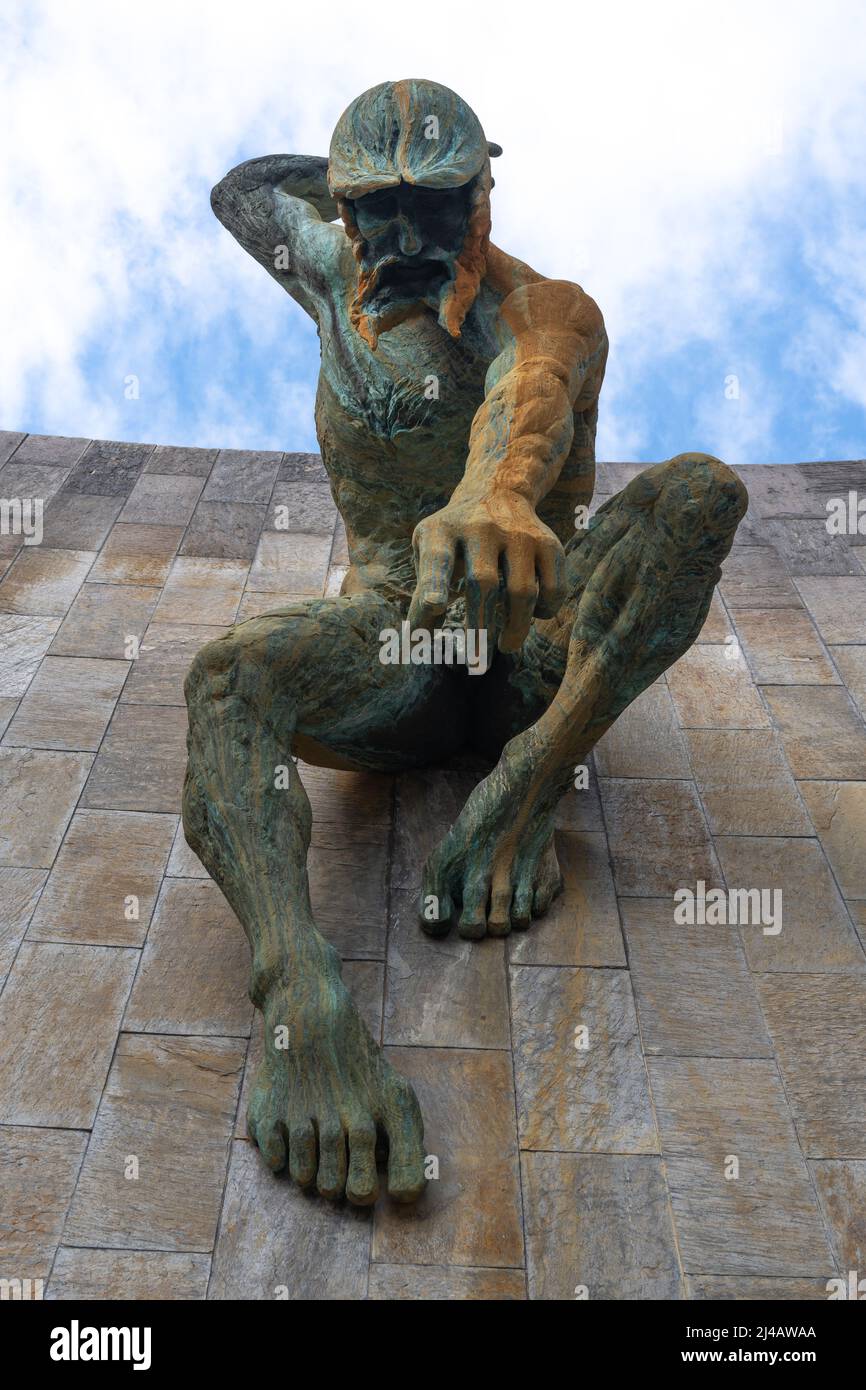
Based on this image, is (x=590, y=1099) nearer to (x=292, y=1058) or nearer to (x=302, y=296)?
(x=292, y=1058)

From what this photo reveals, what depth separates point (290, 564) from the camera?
6.78 meters

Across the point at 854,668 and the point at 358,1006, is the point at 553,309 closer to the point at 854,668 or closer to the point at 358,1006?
the point at 358,1006

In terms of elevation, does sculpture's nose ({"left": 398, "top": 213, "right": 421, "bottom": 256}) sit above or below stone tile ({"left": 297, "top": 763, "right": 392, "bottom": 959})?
above

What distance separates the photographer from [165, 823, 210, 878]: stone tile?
4.55 metres

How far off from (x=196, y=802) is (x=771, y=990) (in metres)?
1.66

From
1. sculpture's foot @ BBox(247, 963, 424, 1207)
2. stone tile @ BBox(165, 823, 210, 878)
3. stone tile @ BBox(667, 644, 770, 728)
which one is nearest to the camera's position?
sculpture's foot @ BBox(247, 963, 424, 1207)

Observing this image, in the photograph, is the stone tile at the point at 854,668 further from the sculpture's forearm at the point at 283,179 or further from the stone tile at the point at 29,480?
the stone tile at the point at 29,480

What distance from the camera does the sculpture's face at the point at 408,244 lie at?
12.4ft

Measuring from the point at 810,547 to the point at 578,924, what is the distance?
3352 mm

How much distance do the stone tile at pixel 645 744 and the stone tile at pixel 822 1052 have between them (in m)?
1.19

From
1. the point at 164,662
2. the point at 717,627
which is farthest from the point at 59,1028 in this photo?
the point at 717,627

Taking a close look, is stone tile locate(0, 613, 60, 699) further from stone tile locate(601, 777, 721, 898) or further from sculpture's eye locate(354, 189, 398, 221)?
sculpture's eye locate(354, 189, 398, 221)

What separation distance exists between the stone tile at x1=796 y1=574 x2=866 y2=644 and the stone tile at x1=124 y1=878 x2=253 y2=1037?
305cm

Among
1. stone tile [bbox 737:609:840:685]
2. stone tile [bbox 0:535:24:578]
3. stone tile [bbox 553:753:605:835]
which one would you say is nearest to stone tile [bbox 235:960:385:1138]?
stone tile [bbox 553:753:605:835]
